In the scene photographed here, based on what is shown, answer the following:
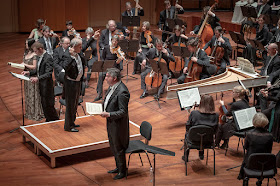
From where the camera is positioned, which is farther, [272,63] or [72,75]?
[272,63]

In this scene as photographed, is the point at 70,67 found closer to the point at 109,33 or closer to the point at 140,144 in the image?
the point at 140,144

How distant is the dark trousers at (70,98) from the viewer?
6.57 m

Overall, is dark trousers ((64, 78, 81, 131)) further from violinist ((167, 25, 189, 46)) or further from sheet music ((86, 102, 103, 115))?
violinist ((167, 25, 189, 46))

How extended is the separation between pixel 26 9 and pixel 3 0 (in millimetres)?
734

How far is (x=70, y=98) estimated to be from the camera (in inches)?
261

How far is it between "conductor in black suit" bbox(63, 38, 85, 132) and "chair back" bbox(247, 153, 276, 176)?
274cm

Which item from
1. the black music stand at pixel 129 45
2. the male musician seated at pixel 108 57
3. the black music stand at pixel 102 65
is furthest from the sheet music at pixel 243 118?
the black music stand at pixel 129 45

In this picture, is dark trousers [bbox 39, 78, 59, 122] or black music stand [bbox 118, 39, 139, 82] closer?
dark trousers [bbox 39, 78, 59, 122]

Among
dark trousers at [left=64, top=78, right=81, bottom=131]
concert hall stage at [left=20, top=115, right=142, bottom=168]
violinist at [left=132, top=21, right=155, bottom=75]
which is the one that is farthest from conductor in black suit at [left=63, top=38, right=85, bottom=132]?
violinist at [left=132, top=21, right=155, bottom=75]

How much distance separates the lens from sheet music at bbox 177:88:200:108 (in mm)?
6922

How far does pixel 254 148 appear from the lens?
17.7ft

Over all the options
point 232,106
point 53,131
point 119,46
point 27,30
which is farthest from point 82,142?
point 27,30

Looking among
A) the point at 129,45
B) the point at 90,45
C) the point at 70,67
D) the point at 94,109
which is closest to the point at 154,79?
the point at 129,45

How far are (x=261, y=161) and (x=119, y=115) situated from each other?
1.74 metres
